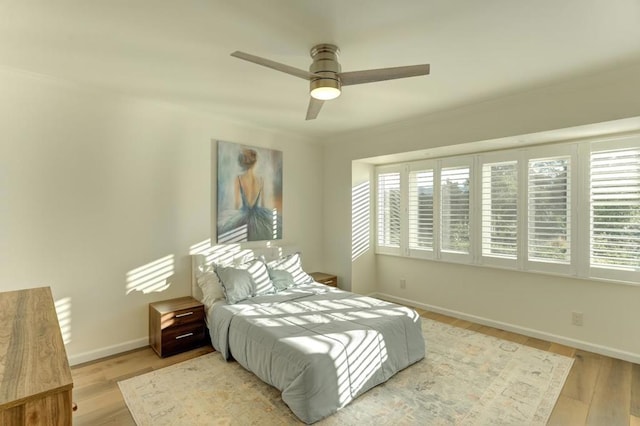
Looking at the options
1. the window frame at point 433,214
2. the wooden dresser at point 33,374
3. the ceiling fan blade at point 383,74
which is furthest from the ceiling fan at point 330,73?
the window frame at point 433,214

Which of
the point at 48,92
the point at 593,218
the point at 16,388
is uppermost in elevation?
the point at 48,92

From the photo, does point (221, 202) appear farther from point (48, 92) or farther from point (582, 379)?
point (582, 379)

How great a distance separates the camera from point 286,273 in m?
3.99

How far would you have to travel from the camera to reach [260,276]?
3713mm

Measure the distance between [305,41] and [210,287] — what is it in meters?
2.70

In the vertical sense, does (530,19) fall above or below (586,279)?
above

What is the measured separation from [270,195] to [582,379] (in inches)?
154

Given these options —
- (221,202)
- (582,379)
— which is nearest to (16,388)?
(221,202)

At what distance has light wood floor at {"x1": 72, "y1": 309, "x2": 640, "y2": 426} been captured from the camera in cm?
230

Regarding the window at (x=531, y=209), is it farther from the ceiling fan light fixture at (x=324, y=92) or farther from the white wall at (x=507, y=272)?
the ceiling fan light fixture at (x=324, y=92)

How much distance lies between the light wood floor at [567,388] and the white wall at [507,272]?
32 cm

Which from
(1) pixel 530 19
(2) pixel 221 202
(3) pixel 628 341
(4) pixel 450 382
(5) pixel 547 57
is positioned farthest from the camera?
(2) pixel 221 202

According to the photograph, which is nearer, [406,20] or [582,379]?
[406,20]

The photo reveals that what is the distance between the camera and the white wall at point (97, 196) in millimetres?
2773
